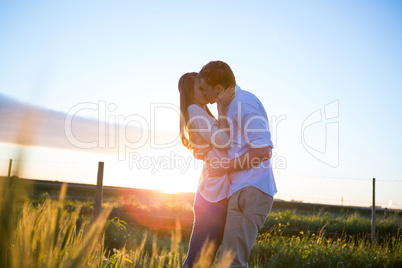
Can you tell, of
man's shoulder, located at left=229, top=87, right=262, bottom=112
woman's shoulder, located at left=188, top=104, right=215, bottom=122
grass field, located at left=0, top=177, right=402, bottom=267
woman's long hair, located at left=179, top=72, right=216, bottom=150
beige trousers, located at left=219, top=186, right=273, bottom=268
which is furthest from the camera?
woman's long hair, located at left=179, top=72, right=216, bottom=150

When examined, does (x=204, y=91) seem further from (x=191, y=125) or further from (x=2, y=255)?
(x=2, y=255)

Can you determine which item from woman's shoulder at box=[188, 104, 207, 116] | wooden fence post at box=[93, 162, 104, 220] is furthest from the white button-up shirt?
wooden fence post at box=[93, 162, 104, 220]

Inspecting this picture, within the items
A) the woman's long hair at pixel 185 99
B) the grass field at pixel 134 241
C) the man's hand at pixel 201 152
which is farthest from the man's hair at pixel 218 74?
the grass field at pixel 134 241

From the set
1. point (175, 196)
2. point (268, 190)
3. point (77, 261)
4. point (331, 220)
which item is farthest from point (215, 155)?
point (175, 196)

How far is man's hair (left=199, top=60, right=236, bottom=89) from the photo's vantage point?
7.65 feet

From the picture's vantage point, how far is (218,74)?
7.67 feet

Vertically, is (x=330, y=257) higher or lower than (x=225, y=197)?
lower

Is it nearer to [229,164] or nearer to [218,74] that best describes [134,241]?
[229,164]

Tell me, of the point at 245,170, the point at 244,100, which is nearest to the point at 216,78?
the point at 244,100

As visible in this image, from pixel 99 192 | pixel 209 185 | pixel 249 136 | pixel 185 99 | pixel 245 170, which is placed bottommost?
pixel 99 192

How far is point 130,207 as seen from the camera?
10.7 meters

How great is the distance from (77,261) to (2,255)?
16cm

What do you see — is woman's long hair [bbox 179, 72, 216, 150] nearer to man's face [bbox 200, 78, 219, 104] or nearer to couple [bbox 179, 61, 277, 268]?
couple [bbox 179, 61, 277, 268]

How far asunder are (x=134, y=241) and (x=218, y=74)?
122 centimetres
